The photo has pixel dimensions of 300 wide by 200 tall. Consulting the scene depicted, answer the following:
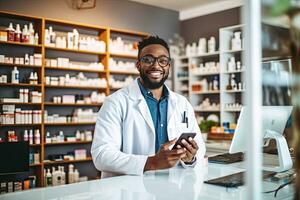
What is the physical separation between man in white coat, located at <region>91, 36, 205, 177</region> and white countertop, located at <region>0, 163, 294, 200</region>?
123 millimetres

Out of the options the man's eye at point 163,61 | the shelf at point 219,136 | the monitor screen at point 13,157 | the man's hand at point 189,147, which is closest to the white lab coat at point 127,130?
the man's hand at point 189,147

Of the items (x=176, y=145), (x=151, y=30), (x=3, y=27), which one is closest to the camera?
A: (x=176, y=145)

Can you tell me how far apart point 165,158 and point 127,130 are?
0.46m

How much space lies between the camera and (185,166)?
2131 millimetres

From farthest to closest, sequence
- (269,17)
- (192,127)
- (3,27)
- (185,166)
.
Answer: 1. (3,27)
2. (192,127)
3. (185,166)
4. (269,17)

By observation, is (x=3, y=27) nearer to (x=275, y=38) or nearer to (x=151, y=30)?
(x=151, y=30)

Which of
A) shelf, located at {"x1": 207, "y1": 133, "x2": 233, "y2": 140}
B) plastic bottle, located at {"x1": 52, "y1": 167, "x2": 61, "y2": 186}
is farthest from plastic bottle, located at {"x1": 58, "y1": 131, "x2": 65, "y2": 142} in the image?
shelf, located at {"x1": 207, "y1": 133, "x2": 233, "y2": 140}

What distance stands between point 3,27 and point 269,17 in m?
4.47

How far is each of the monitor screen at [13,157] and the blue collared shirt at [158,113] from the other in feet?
7.26

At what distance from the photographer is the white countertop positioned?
4.74 ft

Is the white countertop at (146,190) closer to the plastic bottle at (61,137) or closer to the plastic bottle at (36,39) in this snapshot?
the plastic bottle at (61,137)

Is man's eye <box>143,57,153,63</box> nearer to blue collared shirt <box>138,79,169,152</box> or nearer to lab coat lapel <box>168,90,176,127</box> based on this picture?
blue collared shirt <box>138,79,169,152</box>

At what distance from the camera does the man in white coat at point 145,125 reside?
191cm

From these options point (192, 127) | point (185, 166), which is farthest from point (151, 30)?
point (185, 166)
